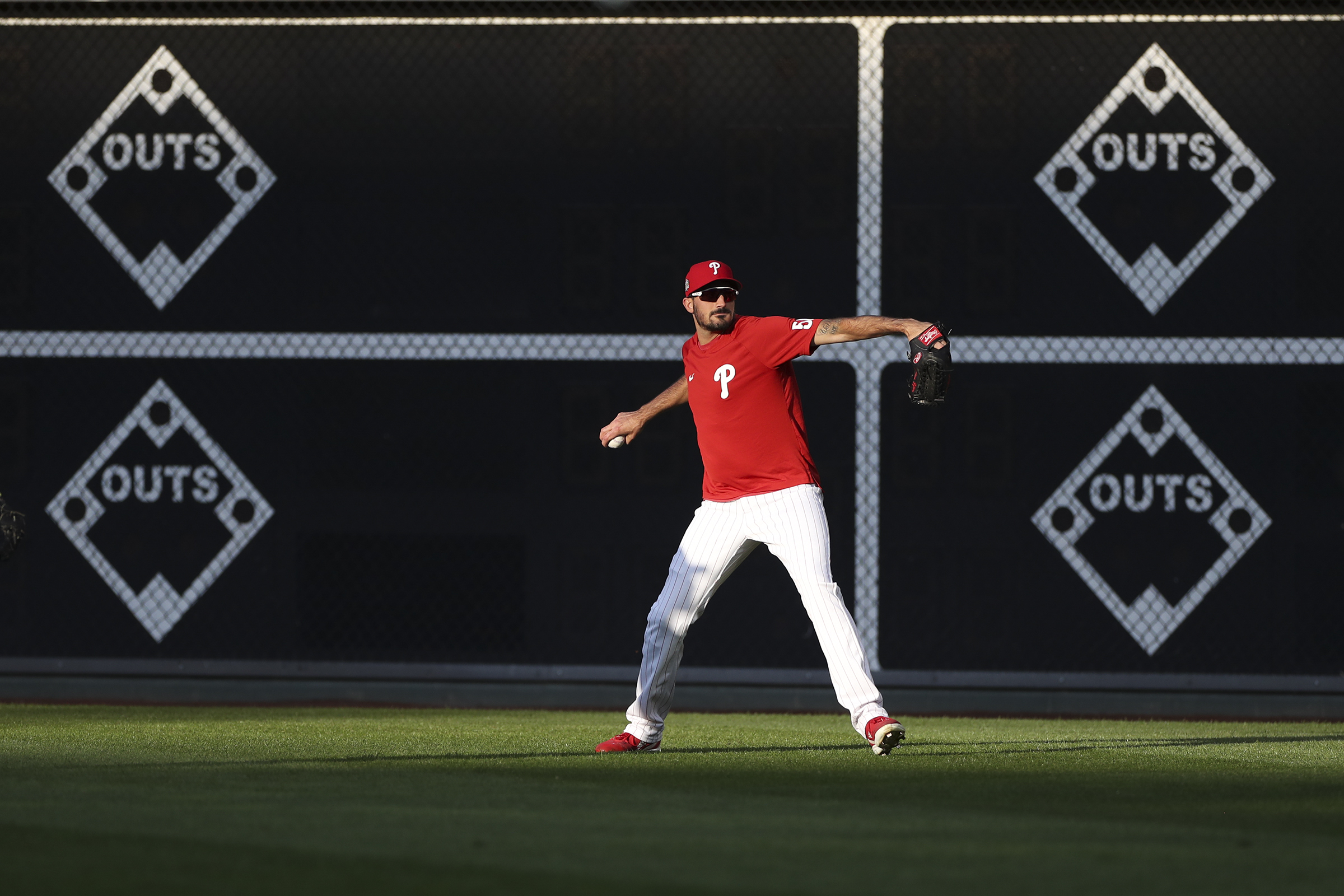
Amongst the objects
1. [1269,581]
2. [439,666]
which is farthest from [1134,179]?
[439,666]

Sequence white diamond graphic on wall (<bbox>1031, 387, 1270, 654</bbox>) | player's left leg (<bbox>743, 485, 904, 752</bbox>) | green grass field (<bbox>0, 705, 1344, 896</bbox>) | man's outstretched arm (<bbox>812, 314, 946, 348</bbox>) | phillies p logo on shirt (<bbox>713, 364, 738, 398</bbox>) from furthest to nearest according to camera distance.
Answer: white diamond graphic on wall (<bbox>1031, 387, 1270, 654</bbox>) → phillies p logo on shirt (<bbox>713, 364, 738, 398</bbox>) → player's left leg (<bbox>743, 485, 904, 752</bbox>) → man's outstretched arm (<bbox>812, 314, 946, 348</bbox>) → green grass field (<bbox>0, 705, 1344, 896</bbox>)

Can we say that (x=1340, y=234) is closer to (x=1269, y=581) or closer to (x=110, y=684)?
(x=1269, y=581)

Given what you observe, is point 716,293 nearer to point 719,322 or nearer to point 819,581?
point 719,322

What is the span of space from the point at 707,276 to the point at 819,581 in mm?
1143

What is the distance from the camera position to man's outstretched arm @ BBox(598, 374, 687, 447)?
693 centimetres

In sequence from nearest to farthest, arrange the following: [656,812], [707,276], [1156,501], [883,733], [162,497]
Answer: [656,812] → [883,733] → [707,276] → [1156,501] → [162,497]

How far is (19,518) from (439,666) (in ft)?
10.2

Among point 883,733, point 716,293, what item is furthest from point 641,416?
point 883,733

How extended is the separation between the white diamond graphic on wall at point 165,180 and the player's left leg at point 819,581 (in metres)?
4.11

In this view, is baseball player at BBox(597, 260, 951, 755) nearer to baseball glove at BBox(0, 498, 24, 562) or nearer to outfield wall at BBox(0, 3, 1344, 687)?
baseball glove at BBox(0, 498, 24, 562)

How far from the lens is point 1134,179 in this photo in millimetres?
9148

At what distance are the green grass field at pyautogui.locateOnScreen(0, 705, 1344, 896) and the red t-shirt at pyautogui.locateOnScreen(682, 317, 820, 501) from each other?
3.27 feet

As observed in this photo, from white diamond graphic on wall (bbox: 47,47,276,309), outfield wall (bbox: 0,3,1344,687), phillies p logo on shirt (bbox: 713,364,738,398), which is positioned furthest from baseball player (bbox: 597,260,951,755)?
white diamond graphic on wall (bbox: 47,47,276,309)

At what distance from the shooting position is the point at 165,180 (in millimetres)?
9531
